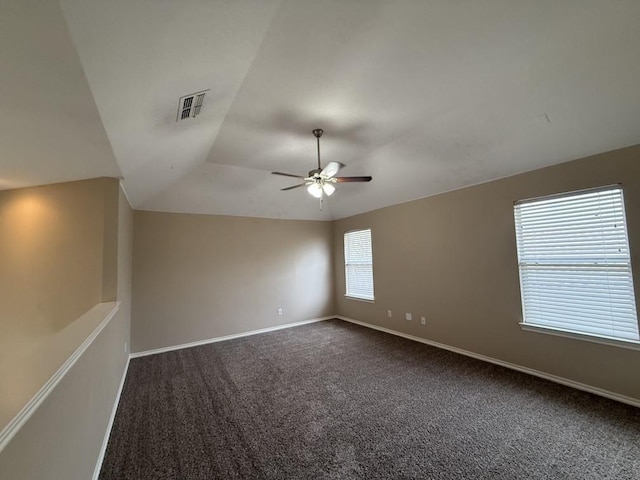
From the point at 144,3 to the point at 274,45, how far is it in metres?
0.82

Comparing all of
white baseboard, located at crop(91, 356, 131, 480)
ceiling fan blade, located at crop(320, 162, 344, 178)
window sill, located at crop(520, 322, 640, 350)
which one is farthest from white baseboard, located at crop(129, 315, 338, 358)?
window sill, located at crop(520, 322, 640, 350)

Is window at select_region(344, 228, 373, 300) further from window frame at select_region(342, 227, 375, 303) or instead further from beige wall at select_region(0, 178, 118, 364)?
beige wall at select_region(0, 178, 118, 364)

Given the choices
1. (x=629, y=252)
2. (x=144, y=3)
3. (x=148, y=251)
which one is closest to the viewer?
(x=144, y=3)

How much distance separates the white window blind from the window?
9.05 feet

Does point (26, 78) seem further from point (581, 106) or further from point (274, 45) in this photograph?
point (581, 106)

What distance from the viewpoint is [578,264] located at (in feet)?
9.43

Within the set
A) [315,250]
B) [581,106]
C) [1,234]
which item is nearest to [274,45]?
[581,106]

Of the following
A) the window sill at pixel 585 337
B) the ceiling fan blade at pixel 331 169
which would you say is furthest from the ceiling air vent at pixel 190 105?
the window sill at pixel 585 337

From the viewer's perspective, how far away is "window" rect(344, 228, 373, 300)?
562 centimetres

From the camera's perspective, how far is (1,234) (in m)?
2.70

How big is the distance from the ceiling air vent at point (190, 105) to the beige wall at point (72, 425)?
5.26 ft

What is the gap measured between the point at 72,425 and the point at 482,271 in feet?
14.0

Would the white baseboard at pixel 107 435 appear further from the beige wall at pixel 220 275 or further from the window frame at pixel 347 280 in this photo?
the window frame at pixel 347 280

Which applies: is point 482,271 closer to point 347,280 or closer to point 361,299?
point 361,299
